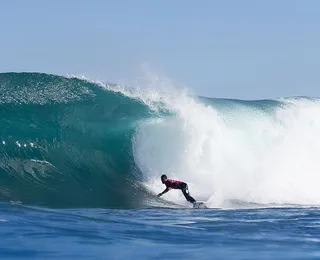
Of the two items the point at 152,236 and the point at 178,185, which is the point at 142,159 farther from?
the point at 152,236

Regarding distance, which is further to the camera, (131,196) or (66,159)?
(66,159)

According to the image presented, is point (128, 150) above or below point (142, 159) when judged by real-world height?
above

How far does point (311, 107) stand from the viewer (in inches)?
984

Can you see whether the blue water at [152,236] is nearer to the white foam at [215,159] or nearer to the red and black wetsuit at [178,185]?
the red and black wetsuit at [178,185]

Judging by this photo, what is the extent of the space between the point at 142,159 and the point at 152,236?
964 cm

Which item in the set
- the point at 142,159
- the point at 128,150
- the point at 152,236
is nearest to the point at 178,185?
the point at 142,159

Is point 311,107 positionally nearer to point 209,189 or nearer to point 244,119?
point 244,119

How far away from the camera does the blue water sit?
592 cm

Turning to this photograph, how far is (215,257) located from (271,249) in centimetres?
75

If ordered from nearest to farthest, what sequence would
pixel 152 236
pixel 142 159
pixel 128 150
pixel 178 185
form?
pixel 152 236 → pixel 178 185 → pixel 142 159 → pixel 128 150

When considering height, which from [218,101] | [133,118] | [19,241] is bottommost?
[19,241]

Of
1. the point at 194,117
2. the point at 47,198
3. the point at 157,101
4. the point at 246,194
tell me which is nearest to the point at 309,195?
the point at 246,194

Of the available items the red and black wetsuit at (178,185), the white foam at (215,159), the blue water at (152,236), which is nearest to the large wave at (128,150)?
the white foam at (215,159)

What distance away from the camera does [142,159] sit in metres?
16.8
